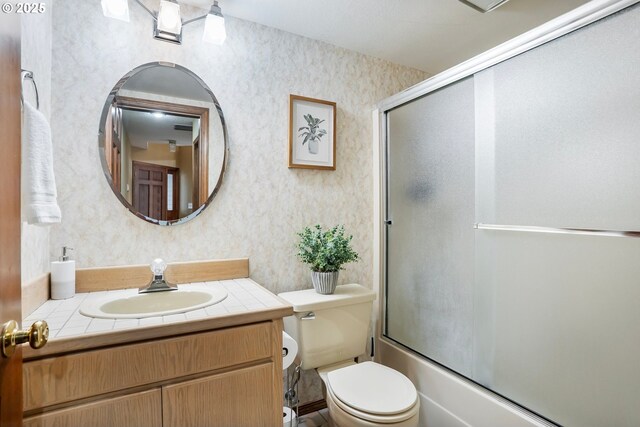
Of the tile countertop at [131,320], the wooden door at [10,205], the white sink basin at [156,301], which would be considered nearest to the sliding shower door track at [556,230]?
the tile countertop at [131,320]

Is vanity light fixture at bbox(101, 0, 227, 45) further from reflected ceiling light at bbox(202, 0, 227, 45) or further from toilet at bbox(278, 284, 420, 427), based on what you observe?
toilet at bbox(278, 284, 420, 427)

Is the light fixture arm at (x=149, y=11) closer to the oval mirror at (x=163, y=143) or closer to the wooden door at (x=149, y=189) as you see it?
the oval mirror at (x=163, y=143)

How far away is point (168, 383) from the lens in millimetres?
1058

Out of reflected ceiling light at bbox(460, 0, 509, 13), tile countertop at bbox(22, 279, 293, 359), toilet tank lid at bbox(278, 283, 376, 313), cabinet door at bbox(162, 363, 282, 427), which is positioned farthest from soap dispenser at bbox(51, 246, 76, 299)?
reflected ceiling light at bbox(460, 0, 509, 13)

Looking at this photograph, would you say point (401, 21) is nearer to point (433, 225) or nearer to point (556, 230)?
point (433, 225)

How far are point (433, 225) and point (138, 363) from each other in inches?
56.9

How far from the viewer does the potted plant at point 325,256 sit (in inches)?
68.5

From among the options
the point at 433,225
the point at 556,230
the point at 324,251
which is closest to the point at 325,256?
the point at 324,251

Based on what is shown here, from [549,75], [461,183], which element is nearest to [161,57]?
[461,183]

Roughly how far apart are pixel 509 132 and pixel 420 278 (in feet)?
2.90

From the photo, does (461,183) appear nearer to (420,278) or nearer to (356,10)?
(420,278)

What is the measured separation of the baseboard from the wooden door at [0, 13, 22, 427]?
151cm

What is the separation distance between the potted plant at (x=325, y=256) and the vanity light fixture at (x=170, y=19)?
1.10m

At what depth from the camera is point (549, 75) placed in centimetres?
124
